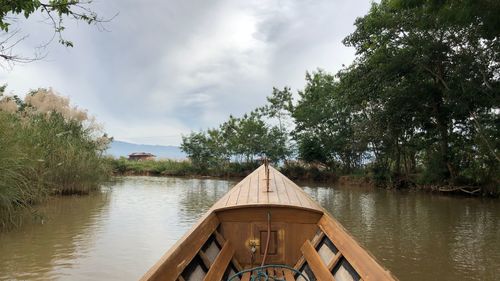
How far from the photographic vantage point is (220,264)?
120 inches

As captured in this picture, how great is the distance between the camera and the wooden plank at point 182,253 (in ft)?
7.59

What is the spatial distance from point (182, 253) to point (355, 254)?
1228 mm

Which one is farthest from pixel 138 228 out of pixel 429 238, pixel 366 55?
pixel 366 55

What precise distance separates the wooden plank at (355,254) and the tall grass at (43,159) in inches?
189

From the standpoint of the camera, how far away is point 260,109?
100 ft

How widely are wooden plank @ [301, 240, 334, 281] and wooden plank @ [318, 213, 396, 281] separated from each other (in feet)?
0.59

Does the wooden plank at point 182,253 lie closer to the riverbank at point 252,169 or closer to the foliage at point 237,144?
the riverbank at point 252,169

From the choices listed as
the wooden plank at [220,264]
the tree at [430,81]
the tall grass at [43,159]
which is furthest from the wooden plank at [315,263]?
the tree at [430,81]

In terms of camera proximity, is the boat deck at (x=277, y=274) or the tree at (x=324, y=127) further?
the tree at (x=324, y=127)

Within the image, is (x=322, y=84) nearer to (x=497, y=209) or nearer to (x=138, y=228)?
(x=497, y=209)

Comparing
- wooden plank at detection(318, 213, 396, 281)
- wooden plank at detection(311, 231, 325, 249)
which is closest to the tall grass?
wooden plank at detection(311, 231, 325, 249)

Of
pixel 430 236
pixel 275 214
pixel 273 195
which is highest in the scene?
pixel 273 195

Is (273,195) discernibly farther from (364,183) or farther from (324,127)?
(324,127)

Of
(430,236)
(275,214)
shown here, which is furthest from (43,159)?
(430,236)
